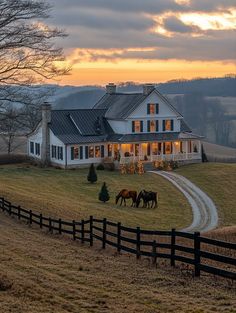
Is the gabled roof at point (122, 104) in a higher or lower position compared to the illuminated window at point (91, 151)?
higher

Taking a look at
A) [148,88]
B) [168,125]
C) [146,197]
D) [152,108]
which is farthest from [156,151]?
[146,197]

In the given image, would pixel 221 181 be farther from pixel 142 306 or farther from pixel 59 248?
pixel 142 306

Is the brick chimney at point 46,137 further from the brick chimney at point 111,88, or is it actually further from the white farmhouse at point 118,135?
the brick chimney at point 111,88

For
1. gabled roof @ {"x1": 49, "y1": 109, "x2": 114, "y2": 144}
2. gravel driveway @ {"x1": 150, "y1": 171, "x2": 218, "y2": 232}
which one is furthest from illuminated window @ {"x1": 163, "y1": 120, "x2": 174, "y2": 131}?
gravel driveway @ {"x1": 150, "y1": 171, "x2": 218, "y2": 232}

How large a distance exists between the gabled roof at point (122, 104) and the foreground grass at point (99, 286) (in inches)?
1793

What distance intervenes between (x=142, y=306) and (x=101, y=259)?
21.0ft

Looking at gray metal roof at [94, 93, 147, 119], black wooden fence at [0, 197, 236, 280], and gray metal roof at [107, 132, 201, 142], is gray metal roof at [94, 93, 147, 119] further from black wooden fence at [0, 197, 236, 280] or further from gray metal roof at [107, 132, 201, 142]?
black wooden fence at [0, 197, 236, 280]

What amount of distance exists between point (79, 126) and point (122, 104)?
6826 mm

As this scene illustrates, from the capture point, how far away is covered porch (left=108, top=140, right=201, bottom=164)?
61.7m

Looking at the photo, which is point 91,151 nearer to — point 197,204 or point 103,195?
point 103,195

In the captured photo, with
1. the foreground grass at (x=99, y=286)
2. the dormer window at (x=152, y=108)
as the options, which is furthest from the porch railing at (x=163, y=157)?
the foreground grass at (x=99, y=286)

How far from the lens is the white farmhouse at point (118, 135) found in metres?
60.6

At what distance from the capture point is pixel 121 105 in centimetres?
6612

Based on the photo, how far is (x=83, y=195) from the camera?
43750mm
